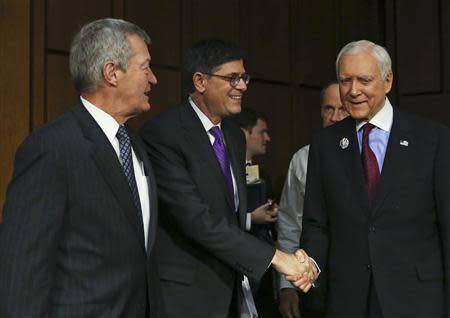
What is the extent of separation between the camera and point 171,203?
2467mm

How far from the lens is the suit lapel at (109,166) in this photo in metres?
1.93

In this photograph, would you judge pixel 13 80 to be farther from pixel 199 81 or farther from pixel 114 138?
pixel 114 138

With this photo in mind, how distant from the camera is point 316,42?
5992 millimetres

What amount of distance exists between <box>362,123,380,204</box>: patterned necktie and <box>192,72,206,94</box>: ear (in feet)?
2.10

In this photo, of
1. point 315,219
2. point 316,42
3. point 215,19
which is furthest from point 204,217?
point 316,42

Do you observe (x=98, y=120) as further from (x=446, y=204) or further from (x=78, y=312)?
(x=446, y=204)

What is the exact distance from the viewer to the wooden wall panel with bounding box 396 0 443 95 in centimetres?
604

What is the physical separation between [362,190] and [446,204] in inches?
11.1

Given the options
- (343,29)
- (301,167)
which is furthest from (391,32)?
(301,167)

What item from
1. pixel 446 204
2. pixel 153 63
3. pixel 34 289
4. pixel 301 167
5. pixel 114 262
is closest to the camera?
pixel 34 289

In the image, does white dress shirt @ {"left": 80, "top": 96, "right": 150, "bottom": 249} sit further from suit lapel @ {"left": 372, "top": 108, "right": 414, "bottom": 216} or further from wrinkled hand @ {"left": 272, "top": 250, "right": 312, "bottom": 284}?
suit lapel @ {"left": 372, "top": 108, "right": 414, "bottom": 216}

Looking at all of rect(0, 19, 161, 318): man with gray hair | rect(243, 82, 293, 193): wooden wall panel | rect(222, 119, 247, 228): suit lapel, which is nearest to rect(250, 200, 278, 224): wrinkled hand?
rect(222, 119, 247, 228): suit lapel

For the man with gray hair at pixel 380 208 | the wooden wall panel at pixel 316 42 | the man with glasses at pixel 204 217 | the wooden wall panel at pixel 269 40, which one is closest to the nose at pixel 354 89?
the man with gray hair at pixel 380 208

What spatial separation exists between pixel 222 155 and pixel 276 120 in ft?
9.95
